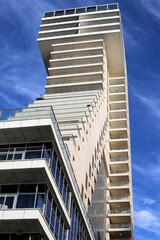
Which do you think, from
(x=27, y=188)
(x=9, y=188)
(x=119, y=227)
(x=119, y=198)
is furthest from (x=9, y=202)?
(x=119, y=198)

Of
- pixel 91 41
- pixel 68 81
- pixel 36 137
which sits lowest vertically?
pixel 36 137

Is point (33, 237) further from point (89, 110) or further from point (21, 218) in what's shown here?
point (89, 110)

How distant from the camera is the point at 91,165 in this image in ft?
153

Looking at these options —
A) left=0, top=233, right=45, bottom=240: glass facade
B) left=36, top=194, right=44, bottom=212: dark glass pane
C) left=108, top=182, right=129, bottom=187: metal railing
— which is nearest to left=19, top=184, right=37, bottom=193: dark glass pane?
left=36, top=194, right=44, bottom=212: dark glass pane

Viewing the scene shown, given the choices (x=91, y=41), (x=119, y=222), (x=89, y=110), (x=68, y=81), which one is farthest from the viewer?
(x=91, y=41)

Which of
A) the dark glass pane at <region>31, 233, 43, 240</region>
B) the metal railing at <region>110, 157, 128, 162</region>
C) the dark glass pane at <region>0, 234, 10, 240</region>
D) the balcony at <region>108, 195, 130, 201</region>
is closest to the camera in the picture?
the dark glass pane at <region>31, 233, 43, 240</region>

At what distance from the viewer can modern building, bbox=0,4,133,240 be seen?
2464 centimetres

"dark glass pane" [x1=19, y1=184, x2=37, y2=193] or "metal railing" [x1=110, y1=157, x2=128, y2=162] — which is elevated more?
"metal railing" [x1=110, y1=157, x2=128, y2=162]

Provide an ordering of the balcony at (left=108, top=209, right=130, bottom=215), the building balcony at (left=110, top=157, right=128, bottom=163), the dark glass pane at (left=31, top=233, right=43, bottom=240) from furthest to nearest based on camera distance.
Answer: the building balcony at (left=110, top=157, right=128, bottom=163) < the balcony at (left=108, top=209, right=130, bottom=215) < the dark glass pane at (left=31, top=233, right=43, bottom=240)

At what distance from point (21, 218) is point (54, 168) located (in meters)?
5.31

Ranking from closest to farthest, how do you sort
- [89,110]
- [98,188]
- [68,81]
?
[89,110]
[98,188]
[68,81]

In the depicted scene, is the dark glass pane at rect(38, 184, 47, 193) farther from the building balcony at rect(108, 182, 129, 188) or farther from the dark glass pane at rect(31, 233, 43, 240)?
the building balcony at rect(108, 182, 129, 188)

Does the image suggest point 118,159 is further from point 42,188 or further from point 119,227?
point 42,188

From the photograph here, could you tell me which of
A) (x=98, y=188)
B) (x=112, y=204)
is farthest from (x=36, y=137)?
(x=112, y=204)
